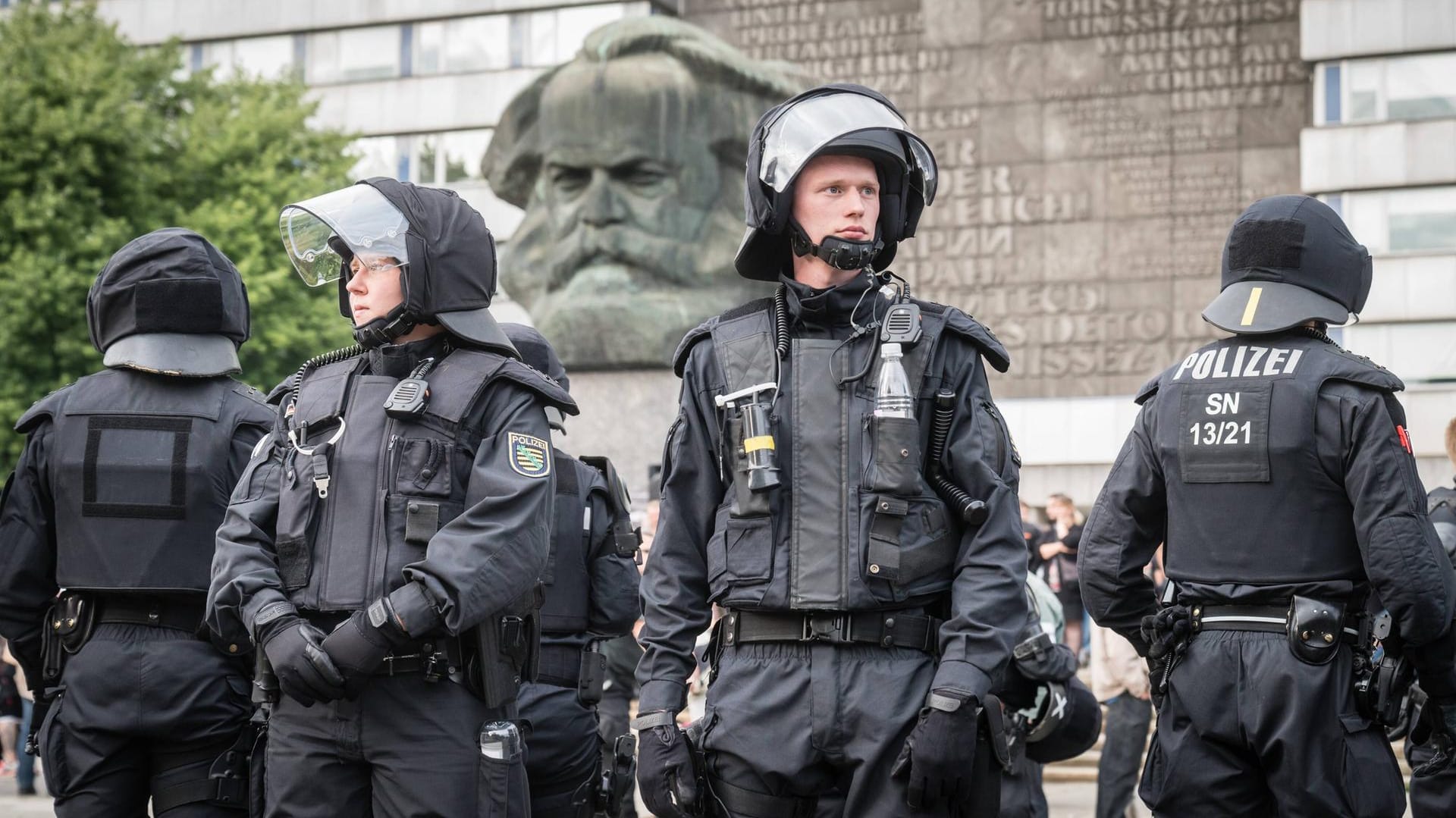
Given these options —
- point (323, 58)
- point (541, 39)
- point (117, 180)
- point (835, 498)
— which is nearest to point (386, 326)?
point (835, 498)

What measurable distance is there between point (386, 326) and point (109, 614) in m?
1.66

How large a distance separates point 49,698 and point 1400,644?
4.25m

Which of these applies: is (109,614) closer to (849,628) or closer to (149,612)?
(149,612)

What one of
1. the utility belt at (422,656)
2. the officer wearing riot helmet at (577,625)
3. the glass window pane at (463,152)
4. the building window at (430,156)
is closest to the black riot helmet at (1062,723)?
the officer wearing riot helmet at (577,625)

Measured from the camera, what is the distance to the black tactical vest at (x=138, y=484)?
558 centimetres

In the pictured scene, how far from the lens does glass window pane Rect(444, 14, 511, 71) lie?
39781 mm

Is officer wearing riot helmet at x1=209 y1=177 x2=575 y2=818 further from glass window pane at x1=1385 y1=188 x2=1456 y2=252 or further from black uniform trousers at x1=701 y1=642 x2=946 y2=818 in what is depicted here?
glass window pane at x1=1385 y1=188 x2=1456 y2=252

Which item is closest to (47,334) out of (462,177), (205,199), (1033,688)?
(205,199)

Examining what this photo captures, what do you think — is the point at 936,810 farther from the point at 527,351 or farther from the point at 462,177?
the point at 462,177

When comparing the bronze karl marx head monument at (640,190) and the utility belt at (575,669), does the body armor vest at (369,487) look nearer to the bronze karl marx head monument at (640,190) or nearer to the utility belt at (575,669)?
the utility belt at (575,669)

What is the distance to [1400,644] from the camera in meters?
4.92

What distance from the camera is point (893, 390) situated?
411cm

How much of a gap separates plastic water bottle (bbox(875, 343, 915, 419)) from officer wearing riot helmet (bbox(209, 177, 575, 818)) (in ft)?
3.30

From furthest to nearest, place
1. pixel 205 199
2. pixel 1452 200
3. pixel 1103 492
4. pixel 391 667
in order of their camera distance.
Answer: pixel 1452 200, pixel 205 199, pixel 1103 492, pixel 391 667
